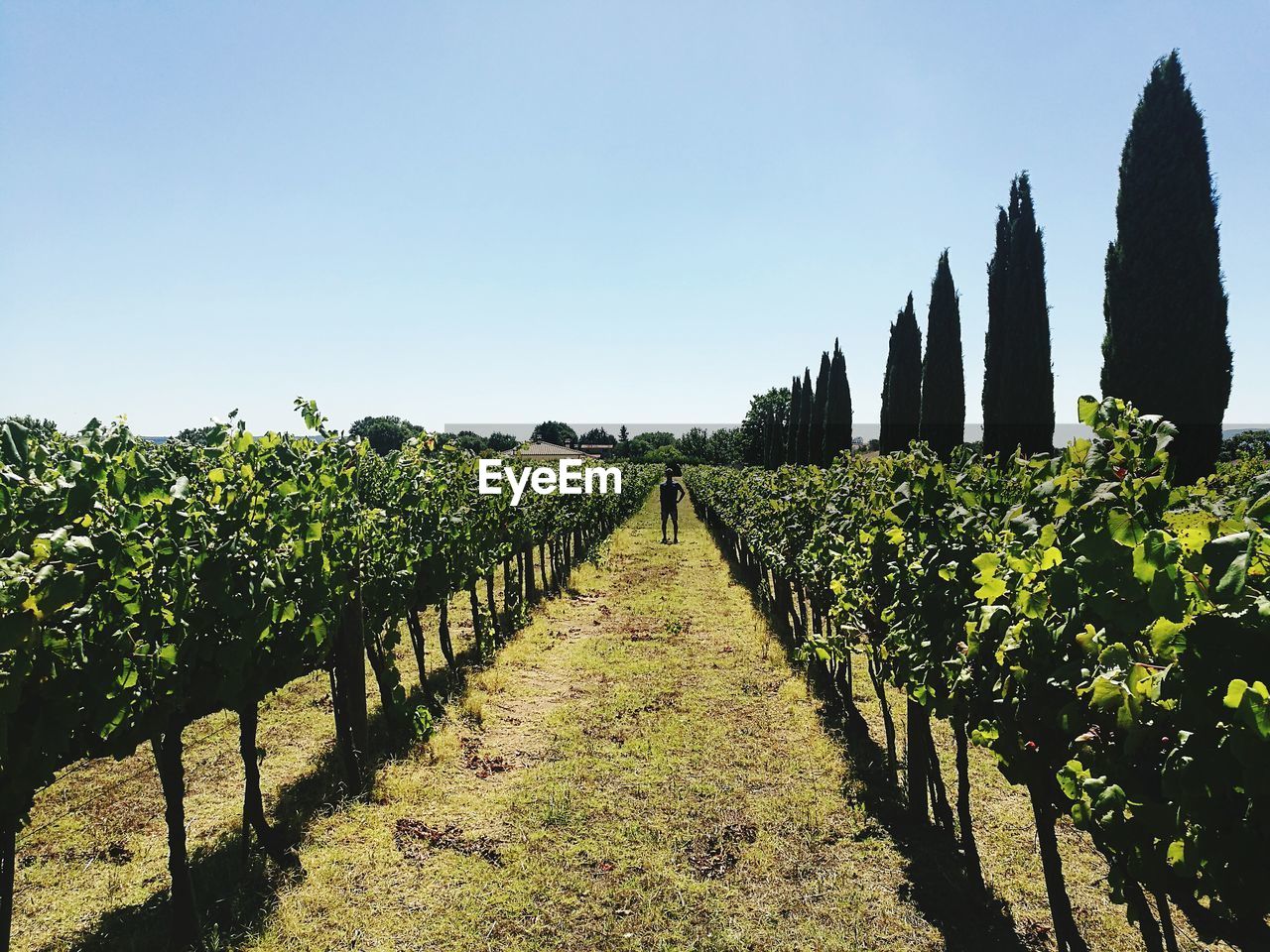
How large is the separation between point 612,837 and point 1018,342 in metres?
16.1

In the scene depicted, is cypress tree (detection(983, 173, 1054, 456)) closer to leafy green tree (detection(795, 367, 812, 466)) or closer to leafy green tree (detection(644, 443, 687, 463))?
leafy green tree (detection(795, 367, 812, 466))

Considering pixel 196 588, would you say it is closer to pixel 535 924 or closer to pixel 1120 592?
pixel 535 924

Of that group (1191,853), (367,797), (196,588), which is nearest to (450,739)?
(367,797)

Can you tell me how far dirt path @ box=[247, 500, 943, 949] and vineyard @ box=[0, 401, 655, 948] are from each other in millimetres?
571

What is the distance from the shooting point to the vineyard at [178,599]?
9.01 ft

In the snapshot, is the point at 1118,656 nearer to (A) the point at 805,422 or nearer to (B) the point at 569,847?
(B) the point at 569,847

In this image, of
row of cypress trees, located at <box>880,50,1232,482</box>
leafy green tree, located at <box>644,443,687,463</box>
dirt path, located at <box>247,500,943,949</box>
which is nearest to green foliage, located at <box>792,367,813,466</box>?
row of cypress trees, located at <box>880,50,1232,482</box>

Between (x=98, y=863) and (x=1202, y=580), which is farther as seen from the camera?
(x=98, y=863)

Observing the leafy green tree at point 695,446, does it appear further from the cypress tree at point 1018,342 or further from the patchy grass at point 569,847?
the patchy grass at point 569,847

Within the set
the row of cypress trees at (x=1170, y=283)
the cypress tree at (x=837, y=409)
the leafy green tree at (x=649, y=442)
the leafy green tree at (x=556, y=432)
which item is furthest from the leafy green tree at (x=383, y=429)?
the row of cypress trees at (x=1170, y=283)

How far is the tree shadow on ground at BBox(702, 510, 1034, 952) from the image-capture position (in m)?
3.62

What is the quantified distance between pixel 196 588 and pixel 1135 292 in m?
14.9

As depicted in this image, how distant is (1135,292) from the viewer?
476 inches

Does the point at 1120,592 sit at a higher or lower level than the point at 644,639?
higher
